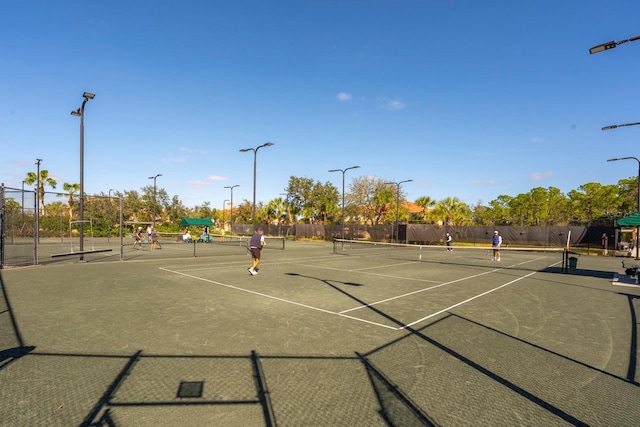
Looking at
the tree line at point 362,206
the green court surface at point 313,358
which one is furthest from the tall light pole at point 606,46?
the tree line at point 362,206

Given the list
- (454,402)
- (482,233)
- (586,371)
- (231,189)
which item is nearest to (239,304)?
(454,402)

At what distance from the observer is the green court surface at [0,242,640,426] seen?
377 cm

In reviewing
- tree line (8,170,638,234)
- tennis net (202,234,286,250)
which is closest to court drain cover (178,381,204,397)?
tennis net (202,234,286,250)

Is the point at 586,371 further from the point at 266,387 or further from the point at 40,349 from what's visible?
the point at 40,349

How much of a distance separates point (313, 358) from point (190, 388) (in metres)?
1.83

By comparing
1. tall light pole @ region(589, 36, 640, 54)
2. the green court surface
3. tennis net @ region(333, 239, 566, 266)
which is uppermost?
tall light pole @ region(589, 36, 640, 54)

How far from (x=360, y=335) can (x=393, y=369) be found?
5.13 ft

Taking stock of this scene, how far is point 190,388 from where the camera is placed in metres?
4.25

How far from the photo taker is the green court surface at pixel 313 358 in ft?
12.4

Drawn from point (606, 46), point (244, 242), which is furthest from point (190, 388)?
point (244, 242)

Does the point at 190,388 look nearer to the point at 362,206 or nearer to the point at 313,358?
the point at 313,358

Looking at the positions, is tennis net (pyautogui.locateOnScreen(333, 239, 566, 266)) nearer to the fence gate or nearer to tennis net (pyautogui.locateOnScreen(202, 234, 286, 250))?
tennis net (pyautogui.locateOnScreen(202, 234, 286, 250))

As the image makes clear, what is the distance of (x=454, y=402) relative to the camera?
13.1 ft

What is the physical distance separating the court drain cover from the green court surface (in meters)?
0.02
